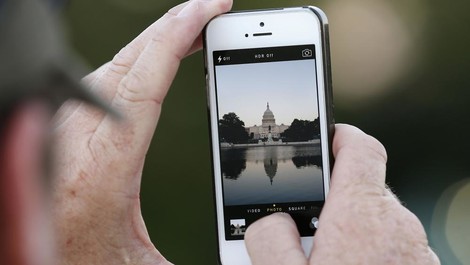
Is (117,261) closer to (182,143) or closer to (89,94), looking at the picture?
(89,94)

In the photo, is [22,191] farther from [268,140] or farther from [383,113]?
[383,113]

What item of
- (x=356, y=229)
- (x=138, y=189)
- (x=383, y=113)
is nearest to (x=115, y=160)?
(x=138, y=189)

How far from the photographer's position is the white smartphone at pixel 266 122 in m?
0.78

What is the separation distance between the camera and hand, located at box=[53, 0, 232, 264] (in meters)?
0.61

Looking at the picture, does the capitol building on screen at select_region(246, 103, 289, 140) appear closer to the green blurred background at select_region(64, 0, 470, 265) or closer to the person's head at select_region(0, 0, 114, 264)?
the person's head at select_region(0, 0, 114, 264)

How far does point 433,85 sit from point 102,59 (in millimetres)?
1321

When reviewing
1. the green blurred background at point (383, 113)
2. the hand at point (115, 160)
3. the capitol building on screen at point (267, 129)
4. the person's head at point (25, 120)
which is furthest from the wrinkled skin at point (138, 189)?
the green blurred background at point (383, 113)

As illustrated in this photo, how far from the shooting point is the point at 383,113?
3.29m

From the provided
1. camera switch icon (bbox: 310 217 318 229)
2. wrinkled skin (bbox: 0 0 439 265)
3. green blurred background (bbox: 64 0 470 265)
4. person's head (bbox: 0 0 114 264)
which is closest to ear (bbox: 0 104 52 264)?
person's head (bbox: 0 0 114 264)

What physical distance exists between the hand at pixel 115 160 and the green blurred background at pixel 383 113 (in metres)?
2.52

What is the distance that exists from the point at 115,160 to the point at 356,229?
0.19 meters

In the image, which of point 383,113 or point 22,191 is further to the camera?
point 383,113

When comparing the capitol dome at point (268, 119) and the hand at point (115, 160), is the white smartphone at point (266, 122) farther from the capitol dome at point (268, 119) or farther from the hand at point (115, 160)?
the hand at point (115, 160)

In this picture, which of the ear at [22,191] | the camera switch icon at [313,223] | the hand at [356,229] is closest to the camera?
the ear at [22,191]
